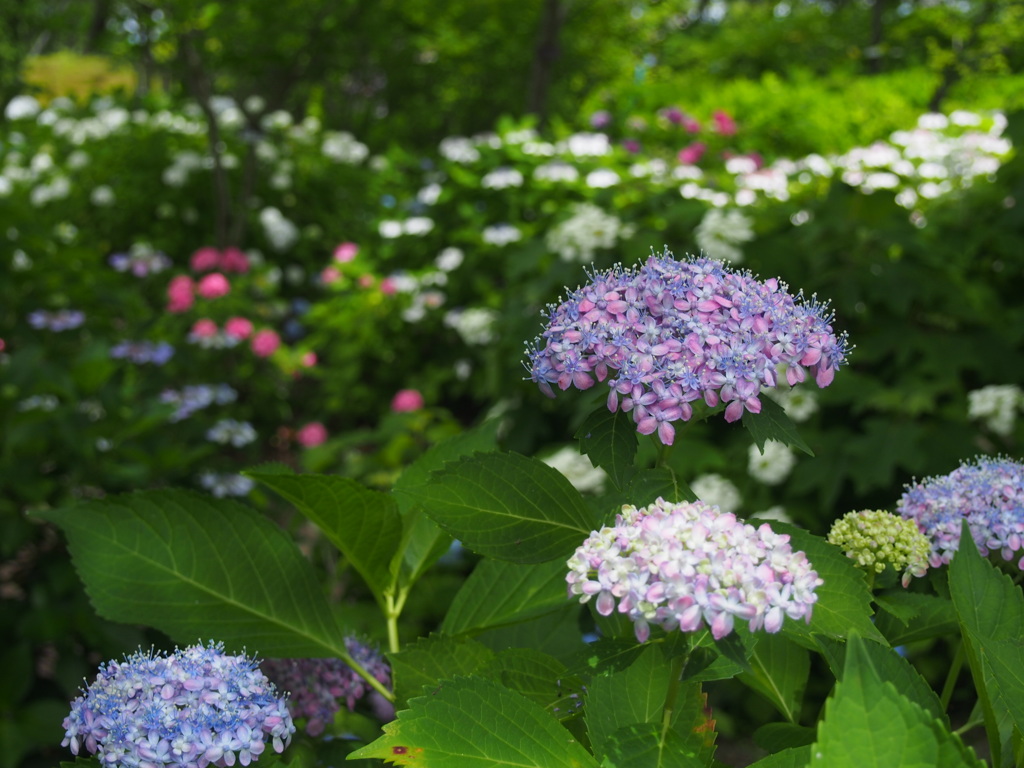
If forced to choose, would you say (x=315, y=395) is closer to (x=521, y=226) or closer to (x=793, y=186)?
(x=521, y=226)

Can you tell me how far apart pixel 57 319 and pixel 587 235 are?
1.97 meters

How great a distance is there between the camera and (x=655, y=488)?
0.90m

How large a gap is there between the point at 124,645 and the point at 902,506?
6.34 ft

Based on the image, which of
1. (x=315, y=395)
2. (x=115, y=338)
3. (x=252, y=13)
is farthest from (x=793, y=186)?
(x=252, y=13)

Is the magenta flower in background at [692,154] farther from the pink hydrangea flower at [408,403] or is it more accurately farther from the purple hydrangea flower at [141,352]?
the purple hydrangea flower at [141,352]

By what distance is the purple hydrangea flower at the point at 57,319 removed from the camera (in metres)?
3.30

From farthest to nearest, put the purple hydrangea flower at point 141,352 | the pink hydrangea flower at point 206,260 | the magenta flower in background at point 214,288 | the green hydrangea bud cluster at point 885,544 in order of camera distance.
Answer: the pink hydrangea flower at point 206,260
the magenta flower in background at point 214,288
the purple hydrangea flower at point 141,352
the green hydrangea bud cluster at point 885,544

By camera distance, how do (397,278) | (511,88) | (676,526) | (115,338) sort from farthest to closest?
(511,88) < (397,278) < (115,338) < (676,526)

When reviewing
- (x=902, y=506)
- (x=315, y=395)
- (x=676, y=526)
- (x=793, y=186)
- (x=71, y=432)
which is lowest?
(x=315, y=395)

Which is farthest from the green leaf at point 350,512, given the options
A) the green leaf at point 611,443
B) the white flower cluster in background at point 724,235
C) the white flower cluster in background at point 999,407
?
the white flower cluster in background at point 724,235

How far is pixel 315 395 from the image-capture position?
631 cm

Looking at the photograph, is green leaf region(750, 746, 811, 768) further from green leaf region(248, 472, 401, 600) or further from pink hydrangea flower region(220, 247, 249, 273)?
pink hydrangea flower region(220, 247, 249, 273)

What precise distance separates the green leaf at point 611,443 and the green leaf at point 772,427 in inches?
4.1

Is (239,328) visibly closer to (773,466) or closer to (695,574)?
(773,466)
